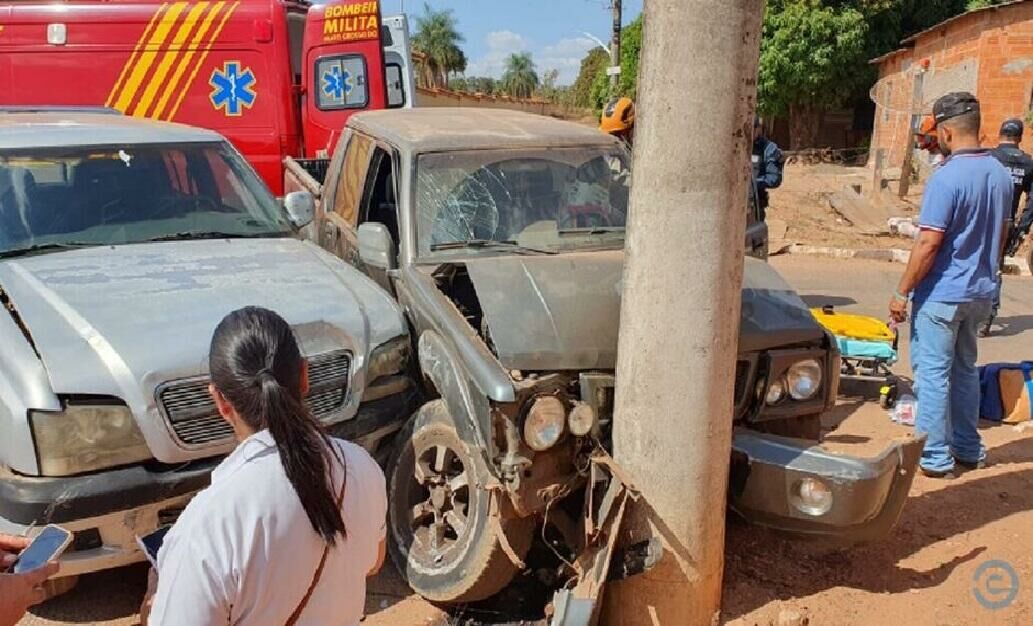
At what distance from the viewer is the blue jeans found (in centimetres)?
455

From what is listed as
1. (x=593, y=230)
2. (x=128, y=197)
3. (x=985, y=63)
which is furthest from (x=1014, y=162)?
(x=985, y=63)

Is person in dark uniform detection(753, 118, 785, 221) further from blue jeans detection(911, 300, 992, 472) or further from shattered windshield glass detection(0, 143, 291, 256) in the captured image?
shattered windshield glass detection(0, 143, 291, 256)

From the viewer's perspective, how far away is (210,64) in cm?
951

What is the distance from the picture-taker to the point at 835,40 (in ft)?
84.2

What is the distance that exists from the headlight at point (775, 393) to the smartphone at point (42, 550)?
272 centimetres

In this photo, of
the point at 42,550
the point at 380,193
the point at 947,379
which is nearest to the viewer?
the point at 42,550

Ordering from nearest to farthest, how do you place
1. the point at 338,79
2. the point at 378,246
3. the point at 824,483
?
the point at 824,483 → the point at 378,246 → the point at 338,79

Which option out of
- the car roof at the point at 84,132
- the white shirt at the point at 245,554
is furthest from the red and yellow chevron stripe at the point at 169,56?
the white shirt at the point at 245,554

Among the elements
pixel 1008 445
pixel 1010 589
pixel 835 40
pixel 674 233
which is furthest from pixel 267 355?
pixel 835 40

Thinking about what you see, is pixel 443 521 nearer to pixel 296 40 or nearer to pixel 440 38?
pixel 296 40

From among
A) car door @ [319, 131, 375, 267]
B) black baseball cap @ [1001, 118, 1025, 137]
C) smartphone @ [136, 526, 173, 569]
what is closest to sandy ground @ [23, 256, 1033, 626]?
smartphone @ [136, 526, 173, 569]

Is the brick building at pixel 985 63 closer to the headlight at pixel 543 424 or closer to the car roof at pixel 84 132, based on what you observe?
the car roof at pixel 84 132

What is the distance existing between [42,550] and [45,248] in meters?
2.82

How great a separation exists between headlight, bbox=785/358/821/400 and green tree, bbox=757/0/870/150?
75.6 ft
